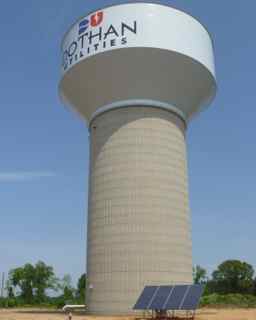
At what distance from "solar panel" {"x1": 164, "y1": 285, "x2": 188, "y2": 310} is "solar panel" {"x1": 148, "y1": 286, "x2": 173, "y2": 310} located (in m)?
0.22

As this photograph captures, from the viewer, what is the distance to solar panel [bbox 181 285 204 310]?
16.7 meters

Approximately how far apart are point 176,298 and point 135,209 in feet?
23.1

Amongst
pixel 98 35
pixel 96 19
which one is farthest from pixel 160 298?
pixel 96 19

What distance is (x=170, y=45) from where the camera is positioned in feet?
80.1

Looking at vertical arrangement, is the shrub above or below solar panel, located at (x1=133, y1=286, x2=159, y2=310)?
below

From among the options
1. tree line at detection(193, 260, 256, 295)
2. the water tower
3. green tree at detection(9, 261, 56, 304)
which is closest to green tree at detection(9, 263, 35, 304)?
green tree at detection(9, 261, 56, 304)

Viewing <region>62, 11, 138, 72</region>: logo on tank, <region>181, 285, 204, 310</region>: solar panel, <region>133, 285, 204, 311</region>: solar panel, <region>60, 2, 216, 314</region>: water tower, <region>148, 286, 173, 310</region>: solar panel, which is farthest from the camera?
<region>62, 11, 138, 72</region>: logo on tank

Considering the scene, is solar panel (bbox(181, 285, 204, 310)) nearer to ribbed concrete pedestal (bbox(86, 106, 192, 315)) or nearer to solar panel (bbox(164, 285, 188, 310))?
solar panel (bbox(164, 285, 188, 310))

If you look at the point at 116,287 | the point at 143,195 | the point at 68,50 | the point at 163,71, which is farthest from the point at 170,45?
the point at 116,287

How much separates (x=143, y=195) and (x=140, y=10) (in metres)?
10.7

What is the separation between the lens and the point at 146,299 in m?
18.7

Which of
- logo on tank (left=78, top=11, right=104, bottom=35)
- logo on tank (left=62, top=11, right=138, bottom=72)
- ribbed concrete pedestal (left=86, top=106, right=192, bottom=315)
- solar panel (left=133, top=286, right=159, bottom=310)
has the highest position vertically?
logo on tank (left=78, top=11, right=104, bottom=35)

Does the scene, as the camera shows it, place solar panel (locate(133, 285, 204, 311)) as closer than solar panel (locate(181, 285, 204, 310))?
No

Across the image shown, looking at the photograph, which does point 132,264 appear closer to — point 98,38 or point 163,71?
point 163,71
